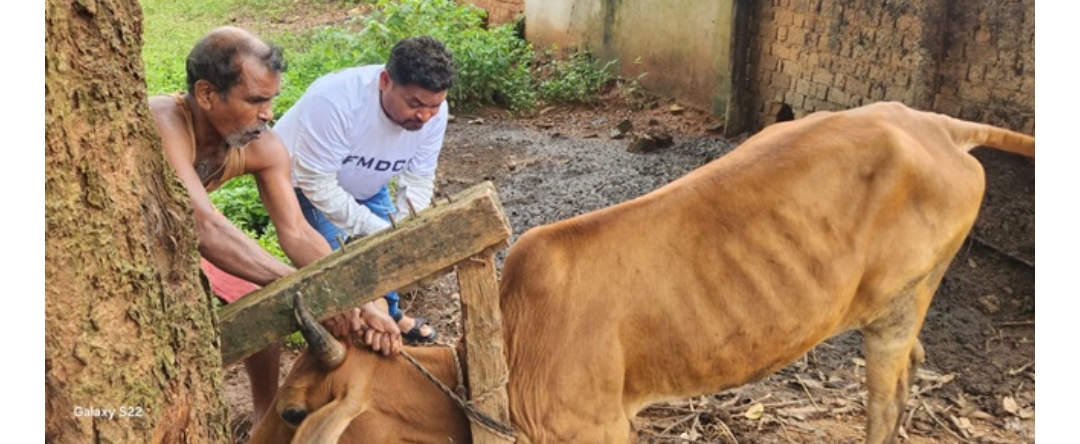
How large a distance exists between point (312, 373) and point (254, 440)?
0.35 meters

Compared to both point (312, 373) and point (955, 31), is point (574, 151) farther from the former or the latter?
point (312, 373)

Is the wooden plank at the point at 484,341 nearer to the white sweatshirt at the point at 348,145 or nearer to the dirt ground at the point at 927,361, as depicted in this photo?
the white sweatshirt at the point at 348,145

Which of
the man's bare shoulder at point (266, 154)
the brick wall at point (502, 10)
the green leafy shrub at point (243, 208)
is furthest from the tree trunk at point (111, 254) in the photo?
the brick wall at point (502, 10)

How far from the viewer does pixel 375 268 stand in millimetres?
3064

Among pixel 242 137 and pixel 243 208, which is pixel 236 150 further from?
pixel 243 208

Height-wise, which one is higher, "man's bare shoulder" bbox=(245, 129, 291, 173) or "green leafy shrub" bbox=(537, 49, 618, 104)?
"man's bare shoulder" bbox=(245, 129, 291, 173)

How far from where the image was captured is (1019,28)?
630 cm

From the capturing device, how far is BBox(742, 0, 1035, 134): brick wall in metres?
6.40

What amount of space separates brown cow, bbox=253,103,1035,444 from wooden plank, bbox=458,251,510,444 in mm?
178

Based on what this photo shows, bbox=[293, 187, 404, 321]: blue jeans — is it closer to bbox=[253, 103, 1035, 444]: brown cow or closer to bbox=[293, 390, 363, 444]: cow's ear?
bbox=[253, 103, 1035, 444]: brown cow

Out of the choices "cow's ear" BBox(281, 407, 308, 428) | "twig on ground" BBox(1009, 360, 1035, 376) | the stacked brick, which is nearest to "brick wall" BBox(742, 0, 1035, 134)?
the stacked brick

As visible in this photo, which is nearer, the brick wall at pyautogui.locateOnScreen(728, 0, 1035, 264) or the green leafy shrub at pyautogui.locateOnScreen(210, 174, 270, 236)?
the brick wall at pyautogui.locateOnScreen(728, 0, 1035, 264)

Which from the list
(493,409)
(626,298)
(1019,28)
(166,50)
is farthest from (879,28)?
(166,50)

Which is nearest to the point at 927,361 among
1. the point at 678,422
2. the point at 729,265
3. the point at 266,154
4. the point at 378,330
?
the point at 678,422
